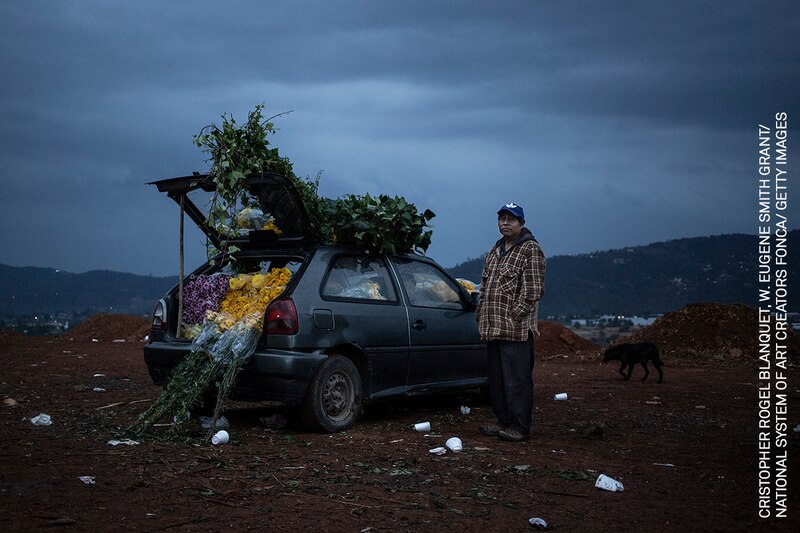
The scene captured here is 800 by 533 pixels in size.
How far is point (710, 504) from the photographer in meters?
4.65

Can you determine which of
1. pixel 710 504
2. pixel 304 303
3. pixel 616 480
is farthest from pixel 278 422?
pixel 710 504

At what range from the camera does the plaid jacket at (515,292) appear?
261 inches

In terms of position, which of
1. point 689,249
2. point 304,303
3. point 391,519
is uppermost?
point 689,249

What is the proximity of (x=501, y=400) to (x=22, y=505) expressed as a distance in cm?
412

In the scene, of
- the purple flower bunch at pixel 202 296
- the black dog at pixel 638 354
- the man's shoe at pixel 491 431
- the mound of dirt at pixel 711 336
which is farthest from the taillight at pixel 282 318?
the mound of dirt at pixel 711 336

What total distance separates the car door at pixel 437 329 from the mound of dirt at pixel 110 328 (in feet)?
49.8

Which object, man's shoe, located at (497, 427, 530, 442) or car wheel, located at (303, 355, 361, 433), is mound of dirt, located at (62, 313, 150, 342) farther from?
man's shoe, located at (497, 427, 530, 442)

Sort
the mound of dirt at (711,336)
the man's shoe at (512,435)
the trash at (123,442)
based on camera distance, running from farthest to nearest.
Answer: the mound of dirt at (711,336)
the man's shoe at (512,435)
the trash at (123,442)

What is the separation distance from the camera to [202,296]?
23.7ft

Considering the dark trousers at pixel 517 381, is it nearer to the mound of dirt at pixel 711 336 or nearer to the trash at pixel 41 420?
the trash at pixel 41 420

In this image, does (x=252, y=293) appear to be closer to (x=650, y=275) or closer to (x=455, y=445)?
(x=455, y=445)

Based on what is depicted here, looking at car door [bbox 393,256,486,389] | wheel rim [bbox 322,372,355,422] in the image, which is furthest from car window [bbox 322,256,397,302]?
wheel rim [bbox 322,372,355,422]

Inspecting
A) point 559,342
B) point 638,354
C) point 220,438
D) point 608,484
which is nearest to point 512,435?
point 608,484

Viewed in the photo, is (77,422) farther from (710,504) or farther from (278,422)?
(710,504)
